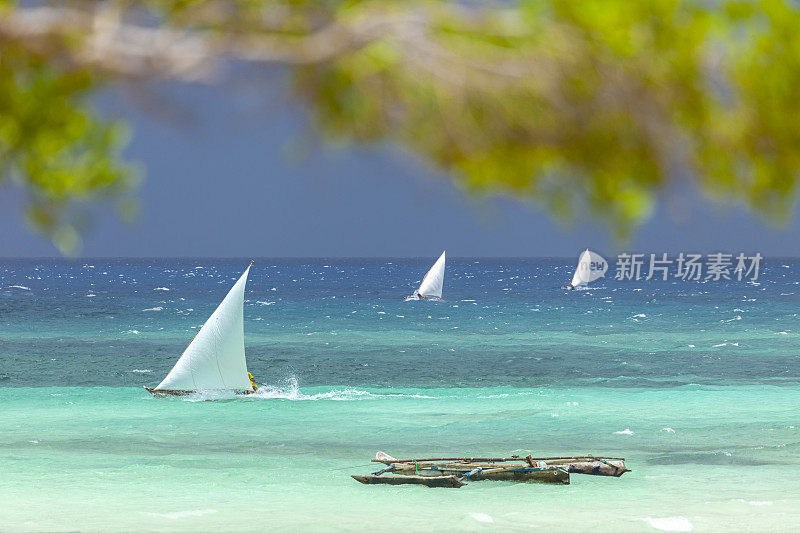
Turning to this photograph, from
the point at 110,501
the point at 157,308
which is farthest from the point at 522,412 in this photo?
the point at 157,308

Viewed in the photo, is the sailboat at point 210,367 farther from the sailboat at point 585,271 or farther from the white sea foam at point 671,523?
the sailboat at point 585,271

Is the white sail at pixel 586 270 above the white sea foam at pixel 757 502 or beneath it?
above

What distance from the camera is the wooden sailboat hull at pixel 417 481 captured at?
63.4 ft

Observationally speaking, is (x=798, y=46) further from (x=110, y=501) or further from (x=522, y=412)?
(x=522, y=412)

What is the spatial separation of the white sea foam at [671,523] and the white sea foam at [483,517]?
2.95m

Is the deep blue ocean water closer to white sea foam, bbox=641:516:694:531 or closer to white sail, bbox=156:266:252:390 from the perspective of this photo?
white sail, bbox=156:266:252:390

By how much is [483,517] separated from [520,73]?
1572 cm

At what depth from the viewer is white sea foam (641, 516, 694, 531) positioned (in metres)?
16.7

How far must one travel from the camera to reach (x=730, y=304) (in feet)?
294

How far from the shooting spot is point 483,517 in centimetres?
1750

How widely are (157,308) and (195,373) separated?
53314mm

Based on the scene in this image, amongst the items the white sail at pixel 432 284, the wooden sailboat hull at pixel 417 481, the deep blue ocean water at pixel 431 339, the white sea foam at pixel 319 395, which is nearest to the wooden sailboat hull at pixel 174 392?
the white sea foam at pixel 319 395

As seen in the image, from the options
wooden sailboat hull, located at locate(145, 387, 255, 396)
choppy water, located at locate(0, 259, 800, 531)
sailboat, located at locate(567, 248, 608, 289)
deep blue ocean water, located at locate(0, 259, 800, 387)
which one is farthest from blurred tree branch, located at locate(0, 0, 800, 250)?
sailboat, located at locate(567, 248, 608, 289)

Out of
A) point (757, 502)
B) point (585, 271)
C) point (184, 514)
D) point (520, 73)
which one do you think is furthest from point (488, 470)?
point (585, 271)
